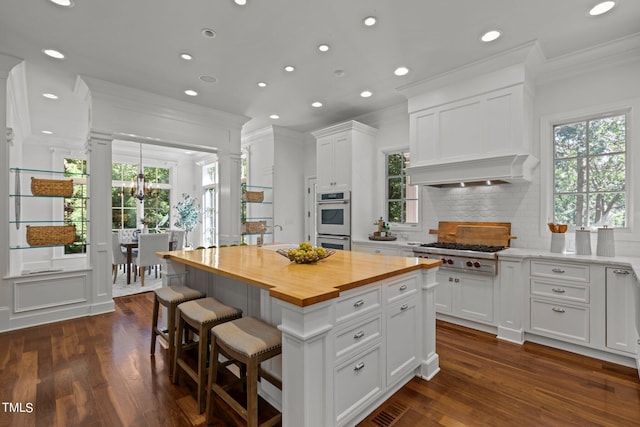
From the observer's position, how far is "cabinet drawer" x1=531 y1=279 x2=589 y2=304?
2.81 m

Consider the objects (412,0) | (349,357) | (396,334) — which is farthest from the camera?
(412,0)

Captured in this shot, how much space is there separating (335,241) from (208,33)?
10.8 feet

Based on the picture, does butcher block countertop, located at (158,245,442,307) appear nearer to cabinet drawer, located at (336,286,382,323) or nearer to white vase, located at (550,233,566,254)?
cabinet drawer, located at (336,286,382,323)

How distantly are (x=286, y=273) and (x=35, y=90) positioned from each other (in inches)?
190

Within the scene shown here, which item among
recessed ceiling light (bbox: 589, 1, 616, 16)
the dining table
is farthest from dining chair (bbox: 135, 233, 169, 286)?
recessed ceiling light (bbox: 589, 1, 616, 16)

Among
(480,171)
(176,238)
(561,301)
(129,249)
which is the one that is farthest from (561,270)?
(129,249)

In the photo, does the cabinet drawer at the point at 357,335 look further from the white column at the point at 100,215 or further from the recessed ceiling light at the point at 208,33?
the white column at the point at 100,215

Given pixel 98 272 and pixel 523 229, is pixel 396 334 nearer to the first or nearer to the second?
pixel 523 229

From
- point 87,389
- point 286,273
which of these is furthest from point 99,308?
point 286,273

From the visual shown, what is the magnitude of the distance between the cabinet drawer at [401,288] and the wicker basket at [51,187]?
4.10 metres

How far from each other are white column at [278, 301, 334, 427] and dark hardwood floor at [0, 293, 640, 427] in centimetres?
56

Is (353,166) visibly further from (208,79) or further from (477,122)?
(208,79)

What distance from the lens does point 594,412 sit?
2.00m

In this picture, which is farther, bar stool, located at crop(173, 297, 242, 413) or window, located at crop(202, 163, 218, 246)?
window, located at crop(202, 163, 218, 246)
